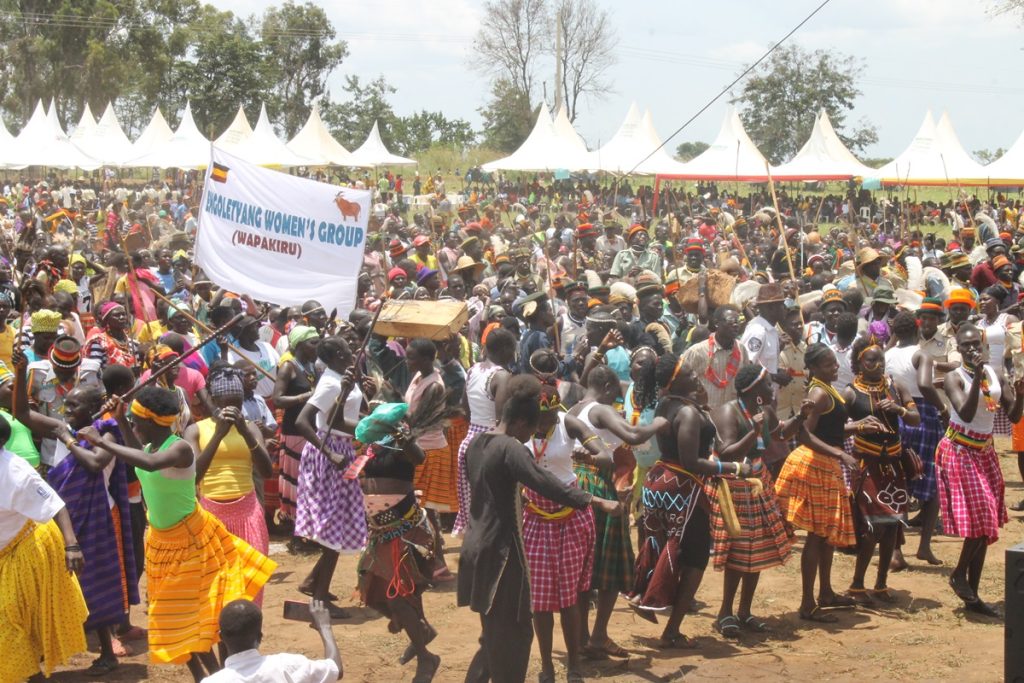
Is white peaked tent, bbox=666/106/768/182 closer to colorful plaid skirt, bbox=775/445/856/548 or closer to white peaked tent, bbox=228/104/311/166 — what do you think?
white peaked tent, bbox=228/104/311/166

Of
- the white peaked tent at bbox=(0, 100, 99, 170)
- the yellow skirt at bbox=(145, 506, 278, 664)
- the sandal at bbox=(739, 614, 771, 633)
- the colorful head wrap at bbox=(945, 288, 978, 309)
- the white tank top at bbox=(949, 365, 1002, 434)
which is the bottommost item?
the sandal at bbox=(739, 614, 771, 633)

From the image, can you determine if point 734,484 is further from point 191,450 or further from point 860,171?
point 860,171

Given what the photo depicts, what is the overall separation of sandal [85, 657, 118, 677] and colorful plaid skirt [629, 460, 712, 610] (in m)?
2.77

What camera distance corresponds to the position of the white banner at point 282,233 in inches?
383

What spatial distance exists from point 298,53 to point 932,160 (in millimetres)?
49238

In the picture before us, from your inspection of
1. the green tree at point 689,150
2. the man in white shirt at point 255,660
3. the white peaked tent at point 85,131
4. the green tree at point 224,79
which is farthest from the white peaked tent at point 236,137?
the green tree at point 689,150

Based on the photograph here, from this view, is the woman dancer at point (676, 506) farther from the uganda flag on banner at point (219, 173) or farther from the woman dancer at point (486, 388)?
the uganda flag on banner at point (219, 173)

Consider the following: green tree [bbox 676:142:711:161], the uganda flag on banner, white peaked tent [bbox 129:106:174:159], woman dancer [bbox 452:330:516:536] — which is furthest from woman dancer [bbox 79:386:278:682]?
green tree [bbox 676:142:711:161]

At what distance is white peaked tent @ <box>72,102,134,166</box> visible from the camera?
134 ft

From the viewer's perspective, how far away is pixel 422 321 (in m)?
8.89

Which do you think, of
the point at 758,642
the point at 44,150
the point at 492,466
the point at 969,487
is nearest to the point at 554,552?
the point at 492,466

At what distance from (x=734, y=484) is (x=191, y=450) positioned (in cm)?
299

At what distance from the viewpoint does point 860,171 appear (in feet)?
115

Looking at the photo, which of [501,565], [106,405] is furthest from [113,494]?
[501,565]
